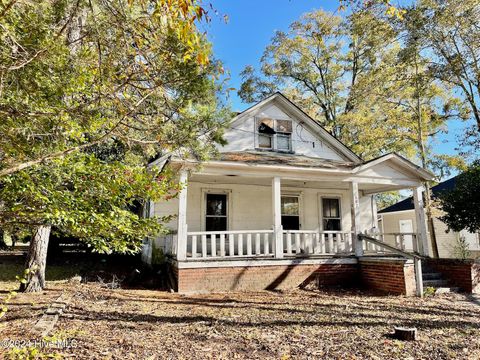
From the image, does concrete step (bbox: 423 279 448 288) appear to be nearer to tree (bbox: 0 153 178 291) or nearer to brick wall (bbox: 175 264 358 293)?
brick wall (bbox: 175 264 358 293)

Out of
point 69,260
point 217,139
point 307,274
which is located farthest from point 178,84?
point 69,260

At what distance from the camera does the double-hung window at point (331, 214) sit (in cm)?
1365

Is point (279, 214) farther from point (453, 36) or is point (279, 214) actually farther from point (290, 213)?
point (453, 36)

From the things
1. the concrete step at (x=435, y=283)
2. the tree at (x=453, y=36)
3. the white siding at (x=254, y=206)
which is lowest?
the concrete step at (x=435, y=283)

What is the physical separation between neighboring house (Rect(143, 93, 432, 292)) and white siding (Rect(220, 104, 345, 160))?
4 centimetres

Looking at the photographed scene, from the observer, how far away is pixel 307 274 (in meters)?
9.95

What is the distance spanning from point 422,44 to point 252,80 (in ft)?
41.2

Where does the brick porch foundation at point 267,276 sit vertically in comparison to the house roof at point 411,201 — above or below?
below

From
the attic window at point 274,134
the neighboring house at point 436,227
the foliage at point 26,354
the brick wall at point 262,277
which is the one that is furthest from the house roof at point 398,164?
the foliage at point 26,354

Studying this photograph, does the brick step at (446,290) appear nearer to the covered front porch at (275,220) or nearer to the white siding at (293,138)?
the covered front porch at (275,220)

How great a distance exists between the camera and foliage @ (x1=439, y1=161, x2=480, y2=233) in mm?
10102

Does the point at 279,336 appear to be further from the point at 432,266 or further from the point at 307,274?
the point at 432,266

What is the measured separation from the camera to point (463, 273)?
966 centimetres

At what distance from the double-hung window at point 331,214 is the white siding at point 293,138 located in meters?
1.74
